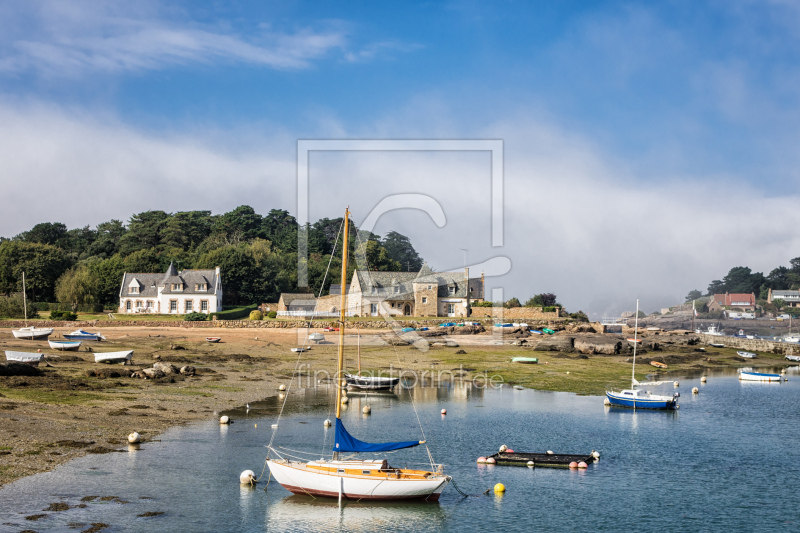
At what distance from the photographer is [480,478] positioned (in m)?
29.8

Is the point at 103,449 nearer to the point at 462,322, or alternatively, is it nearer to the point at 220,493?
the point at 220,493

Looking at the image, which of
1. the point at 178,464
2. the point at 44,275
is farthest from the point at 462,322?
the point at 178,464

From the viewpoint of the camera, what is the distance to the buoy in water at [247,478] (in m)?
Answer: 27.2

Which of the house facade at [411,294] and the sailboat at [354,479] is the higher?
the house facade at [411,294]

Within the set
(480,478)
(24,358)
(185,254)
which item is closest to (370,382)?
(480,478)

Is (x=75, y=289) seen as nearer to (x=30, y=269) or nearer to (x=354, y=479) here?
(x=30, y=269)

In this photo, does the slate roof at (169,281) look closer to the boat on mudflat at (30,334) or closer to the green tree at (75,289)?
the green tree at (75,289)

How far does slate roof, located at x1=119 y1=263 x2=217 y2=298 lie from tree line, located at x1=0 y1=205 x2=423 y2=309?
4.62m

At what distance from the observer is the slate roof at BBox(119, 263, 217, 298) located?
104750mm

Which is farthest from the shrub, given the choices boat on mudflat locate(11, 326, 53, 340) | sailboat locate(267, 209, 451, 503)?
sailboat locate(267, 209, 451, 503)

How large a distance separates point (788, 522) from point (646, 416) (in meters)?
21.1

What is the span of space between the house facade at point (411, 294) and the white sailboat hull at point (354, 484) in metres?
82.7

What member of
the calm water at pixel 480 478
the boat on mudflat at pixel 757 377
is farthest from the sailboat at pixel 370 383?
the boat on mudflat at pixel 757 377

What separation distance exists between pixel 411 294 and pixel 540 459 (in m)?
82.1
